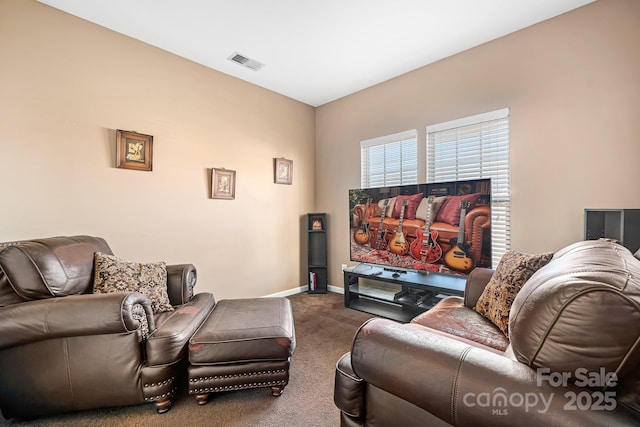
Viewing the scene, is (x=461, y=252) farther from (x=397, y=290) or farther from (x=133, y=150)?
(x=133, y=150)

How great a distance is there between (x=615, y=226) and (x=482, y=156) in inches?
44.1

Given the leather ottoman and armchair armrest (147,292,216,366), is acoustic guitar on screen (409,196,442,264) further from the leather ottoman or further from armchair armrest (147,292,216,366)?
armchair armrest (147,292,216,366)

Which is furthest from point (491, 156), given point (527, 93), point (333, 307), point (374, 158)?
point (333, 307)

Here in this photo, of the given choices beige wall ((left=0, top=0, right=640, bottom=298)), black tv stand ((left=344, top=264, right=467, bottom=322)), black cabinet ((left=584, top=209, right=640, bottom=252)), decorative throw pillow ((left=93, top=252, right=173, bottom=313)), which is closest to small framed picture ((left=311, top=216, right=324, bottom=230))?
beige wall ((left=0, top=0, right=640, bottom=298))

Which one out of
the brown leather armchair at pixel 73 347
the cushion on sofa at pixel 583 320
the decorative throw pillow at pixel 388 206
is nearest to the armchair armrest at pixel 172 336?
the brown leather armchair at pixel 73 347

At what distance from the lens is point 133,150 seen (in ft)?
8.21

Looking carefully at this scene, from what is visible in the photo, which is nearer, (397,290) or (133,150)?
(133,150)

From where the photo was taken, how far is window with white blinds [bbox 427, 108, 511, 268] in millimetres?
2479

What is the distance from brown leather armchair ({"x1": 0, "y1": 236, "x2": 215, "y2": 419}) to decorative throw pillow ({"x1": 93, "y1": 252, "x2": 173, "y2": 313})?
23 cm

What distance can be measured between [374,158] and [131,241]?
2871 millimetres

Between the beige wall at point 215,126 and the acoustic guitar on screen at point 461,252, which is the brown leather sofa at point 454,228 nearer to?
the acoustic guitar on screen at point 461,252

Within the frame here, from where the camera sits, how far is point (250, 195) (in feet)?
11.1

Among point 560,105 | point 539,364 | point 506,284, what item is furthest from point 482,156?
point 539,364

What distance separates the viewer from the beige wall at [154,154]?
6.68ft
